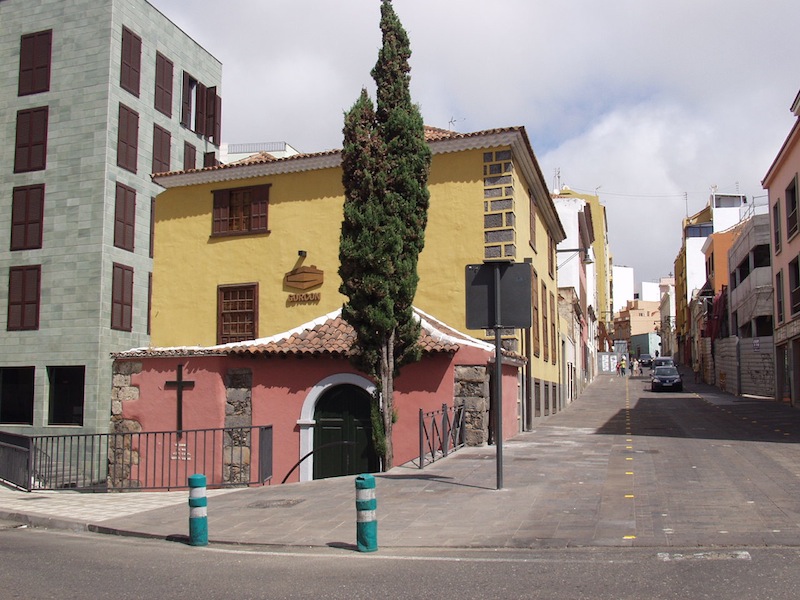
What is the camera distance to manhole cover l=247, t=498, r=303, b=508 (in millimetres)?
10414

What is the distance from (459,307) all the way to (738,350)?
2559 centimetres

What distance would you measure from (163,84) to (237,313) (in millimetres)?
16129

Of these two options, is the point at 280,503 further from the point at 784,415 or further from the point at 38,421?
the point at 38,421

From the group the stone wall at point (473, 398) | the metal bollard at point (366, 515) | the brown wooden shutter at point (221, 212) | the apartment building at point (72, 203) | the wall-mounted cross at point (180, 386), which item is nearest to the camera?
the metal bollard at point (366, 515)

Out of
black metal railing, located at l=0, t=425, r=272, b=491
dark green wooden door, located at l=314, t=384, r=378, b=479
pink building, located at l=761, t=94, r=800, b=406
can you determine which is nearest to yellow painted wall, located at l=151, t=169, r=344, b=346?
dark green wooden door, located at l=314, t=384, r=378, b=479

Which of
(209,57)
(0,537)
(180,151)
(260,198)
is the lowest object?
(0,537)

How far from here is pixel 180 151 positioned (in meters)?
34.3

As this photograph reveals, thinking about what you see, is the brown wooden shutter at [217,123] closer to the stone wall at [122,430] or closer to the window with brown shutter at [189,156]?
the window with brown shutter at [189,156]

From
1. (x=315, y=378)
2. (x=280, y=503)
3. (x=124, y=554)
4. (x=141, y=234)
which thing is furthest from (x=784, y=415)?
(x=141, y=234)

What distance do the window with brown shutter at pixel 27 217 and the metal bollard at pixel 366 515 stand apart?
26.0 metres

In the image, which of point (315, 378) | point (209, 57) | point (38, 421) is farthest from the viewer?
point (209, 57)

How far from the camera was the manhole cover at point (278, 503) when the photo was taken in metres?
10.4

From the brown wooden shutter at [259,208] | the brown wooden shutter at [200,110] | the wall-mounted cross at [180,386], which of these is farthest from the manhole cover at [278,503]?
the brown wooden shutter at [200,110]

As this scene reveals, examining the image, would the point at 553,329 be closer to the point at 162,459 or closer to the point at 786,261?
the point at 786,261
